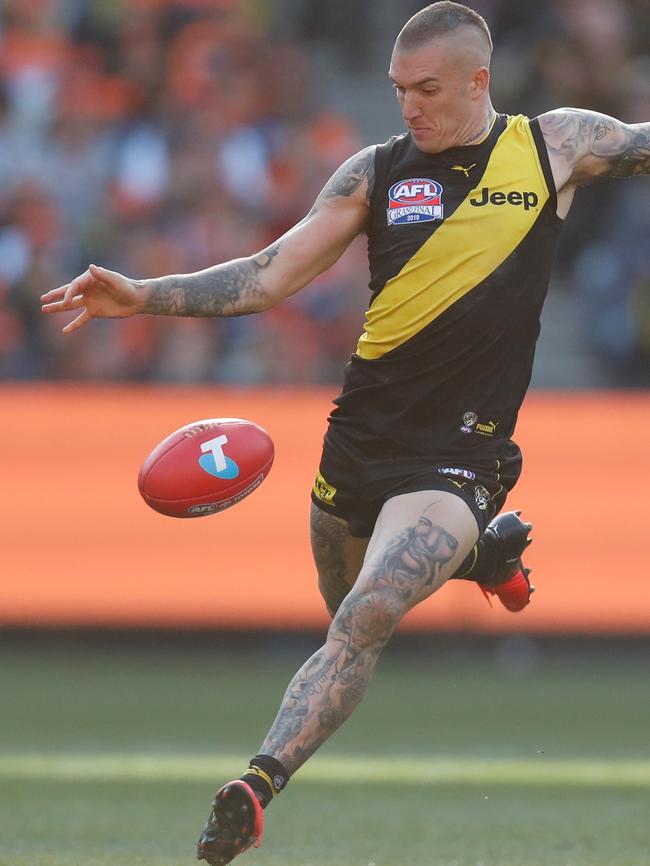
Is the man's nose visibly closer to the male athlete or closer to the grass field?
the male athlete

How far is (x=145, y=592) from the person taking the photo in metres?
11.5

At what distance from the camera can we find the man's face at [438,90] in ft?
18.0

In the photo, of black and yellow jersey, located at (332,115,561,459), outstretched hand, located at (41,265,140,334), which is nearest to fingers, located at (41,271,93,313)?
outstretched hand, located at (41,265,140,334)

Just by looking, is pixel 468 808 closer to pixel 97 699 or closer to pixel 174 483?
pixel 174 483

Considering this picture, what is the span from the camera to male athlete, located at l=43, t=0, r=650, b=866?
5.51 metres

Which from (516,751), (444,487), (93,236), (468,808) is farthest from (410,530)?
(93,236)

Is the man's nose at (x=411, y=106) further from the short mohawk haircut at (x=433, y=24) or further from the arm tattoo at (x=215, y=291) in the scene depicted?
the arm tattoo at (x=215, y=291)

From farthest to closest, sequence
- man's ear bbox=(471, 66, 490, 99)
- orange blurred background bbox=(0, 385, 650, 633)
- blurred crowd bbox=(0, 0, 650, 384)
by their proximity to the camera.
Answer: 1. blurred crowd bbox=(0, 0, 650, 384)
2. orange blurred background bbox=(0, 385, 650, 633)
3. man's ear bbox=(471, 66, 490, 99)

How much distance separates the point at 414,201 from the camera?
564cm

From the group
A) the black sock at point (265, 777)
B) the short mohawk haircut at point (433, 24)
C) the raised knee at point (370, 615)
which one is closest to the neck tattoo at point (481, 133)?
the short mohawk haircut at point (433, 24)

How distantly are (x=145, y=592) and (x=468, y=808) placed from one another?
4809 millimetres

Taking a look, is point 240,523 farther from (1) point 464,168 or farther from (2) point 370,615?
(2) point 370,615

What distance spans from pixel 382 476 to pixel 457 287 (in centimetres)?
66

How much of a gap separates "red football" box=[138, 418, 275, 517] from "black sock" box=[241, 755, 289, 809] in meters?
0.94
